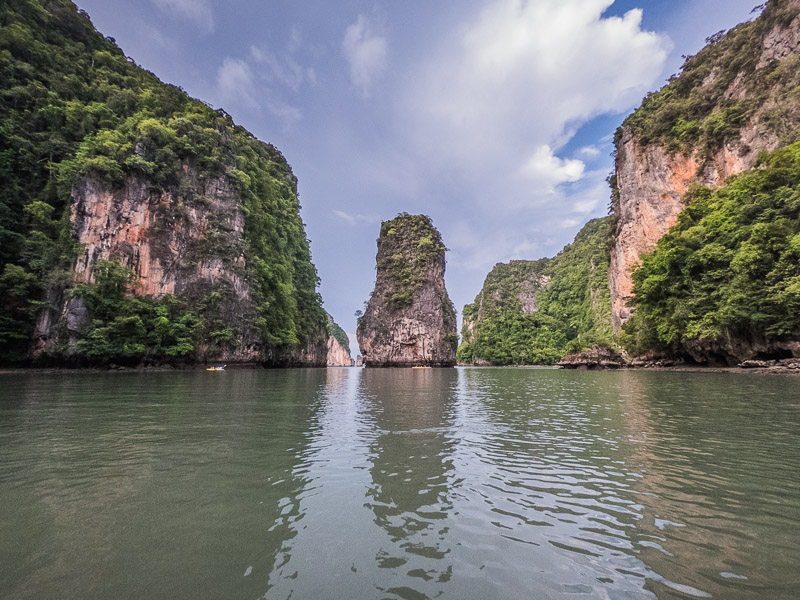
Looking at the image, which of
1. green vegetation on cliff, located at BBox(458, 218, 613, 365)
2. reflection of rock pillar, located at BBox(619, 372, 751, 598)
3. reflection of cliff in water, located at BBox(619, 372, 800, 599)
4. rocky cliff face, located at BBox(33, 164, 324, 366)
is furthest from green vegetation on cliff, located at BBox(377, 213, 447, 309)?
reflection of rock pillar, located at BBox(619, 372, 751, 598)

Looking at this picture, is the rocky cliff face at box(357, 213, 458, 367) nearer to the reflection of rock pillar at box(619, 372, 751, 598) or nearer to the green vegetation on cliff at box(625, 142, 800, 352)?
the green vegetation on cliff at box(625, 142, 800, 352)

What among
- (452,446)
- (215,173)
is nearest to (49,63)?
(215,173)

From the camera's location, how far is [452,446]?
245 inches

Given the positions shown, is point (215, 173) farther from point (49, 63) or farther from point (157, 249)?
point (49, 63)

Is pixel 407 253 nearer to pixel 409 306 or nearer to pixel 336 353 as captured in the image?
pixel 409 306

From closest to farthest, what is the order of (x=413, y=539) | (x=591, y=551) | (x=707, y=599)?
(x=707, y=599) < (x=591, y=551) < (x=413, y=539)

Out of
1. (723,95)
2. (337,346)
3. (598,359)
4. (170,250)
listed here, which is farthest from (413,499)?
(337,346)

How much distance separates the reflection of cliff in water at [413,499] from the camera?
2.57 meters

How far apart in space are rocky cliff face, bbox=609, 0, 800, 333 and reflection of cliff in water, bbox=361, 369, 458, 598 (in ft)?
109

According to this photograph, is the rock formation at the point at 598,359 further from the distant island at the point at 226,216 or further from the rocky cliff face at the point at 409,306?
the rocky cliff face at the point at 409,306

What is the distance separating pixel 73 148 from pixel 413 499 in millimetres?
41974

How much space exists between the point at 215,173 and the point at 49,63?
52.6ft

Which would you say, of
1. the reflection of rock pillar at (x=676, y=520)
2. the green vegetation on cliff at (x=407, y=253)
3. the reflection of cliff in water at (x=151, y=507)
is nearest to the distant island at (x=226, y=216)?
the reflection of rock pillar at (x=676, y=520)

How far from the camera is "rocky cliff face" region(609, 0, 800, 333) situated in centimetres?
2650
